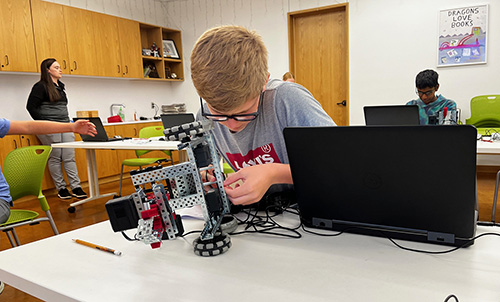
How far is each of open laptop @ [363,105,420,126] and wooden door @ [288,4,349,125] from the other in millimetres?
2683

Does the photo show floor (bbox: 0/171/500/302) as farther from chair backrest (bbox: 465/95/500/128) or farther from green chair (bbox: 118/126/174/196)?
chair backrest (bbox: 465/95/500/128)

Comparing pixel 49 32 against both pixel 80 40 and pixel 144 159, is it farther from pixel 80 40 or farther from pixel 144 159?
pixel 144 159

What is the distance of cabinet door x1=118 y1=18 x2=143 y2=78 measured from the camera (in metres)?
5.36

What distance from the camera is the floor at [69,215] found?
2.71 meters

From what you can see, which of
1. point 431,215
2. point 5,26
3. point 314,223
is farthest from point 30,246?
point 5,26

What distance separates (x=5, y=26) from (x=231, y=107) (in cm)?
436

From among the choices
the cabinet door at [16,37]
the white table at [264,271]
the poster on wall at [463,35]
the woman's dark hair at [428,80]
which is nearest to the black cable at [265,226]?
the white table at [264,271]

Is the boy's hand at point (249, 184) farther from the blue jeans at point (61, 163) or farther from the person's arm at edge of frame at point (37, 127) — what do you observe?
the blue jeans at point (61, 163)

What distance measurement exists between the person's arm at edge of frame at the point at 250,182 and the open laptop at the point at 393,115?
1739 millimetres

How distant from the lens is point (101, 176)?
488 cm

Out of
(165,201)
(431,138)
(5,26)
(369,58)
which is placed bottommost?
(165,201)

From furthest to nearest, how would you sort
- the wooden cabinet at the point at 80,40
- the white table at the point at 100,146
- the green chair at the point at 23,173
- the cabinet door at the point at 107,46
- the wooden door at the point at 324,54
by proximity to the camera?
the wooden door at the point at 324,54 < the cabinet door at the point at 107,46 < the wooden cabinet at the point at 80,40 < the white table at the point at 100,146 < the green chair at the point at 23,173

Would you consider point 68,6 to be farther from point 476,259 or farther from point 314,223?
point 476,259

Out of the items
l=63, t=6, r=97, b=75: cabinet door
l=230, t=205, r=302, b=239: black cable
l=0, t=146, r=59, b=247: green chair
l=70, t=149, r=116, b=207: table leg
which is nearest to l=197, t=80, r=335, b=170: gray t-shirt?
l=230, t=205, r=302, b=239: black cable
